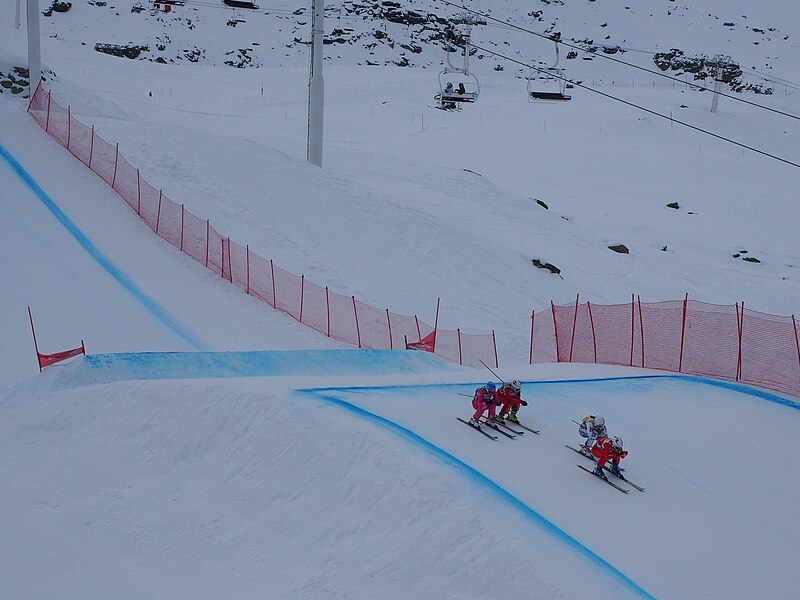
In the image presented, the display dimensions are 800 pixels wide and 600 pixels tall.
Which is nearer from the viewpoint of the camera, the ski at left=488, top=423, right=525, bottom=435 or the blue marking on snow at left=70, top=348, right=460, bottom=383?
the ski at left=488, top=423, right=525, bottom=435

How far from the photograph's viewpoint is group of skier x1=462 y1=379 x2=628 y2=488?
10.2 metres

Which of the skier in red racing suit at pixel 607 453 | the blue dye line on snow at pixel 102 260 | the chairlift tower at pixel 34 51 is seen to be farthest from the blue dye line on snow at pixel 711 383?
the chairlift tower at pixel 34 51

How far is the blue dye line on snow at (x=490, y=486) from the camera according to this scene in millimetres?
8195

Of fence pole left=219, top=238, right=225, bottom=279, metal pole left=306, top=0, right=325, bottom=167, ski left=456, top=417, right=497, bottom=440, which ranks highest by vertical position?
metal pole left=306, top=0, right=325, bottom=167

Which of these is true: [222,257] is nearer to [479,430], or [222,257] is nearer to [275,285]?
[275,285]

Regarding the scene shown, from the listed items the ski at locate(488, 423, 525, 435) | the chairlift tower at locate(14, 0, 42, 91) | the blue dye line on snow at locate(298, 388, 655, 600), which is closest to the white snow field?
the blue dye line on snow at locate(298, 388, 655, 600)

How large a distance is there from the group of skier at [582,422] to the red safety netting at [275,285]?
19.9ft

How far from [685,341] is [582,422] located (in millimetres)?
6256

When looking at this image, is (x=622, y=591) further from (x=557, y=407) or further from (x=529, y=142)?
(x=529, y=142)

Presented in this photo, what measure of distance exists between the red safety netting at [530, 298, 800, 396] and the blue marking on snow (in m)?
2.73

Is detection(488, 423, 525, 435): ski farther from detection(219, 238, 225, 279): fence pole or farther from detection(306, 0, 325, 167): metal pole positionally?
detection(306, 0, 325, 167): metal pole

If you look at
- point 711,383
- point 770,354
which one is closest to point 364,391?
point 711,383

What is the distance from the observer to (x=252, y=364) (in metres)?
14.5

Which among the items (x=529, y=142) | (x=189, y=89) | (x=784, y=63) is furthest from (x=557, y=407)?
(x=784, y=63)
